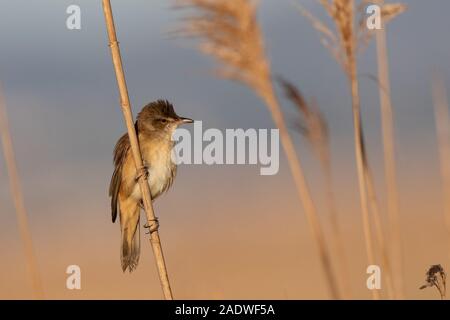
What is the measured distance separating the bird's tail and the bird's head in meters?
0.64

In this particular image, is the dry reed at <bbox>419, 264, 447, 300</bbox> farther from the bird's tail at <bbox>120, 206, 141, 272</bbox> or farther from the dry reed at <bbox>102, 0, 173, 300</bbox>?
the bird's tail at <bbox>120, 206, 141, 272</bbox>

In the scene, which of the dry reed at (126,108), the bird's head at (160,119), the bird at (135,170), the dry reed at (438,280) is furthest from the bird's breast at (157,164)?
the dry reed at (438,280)

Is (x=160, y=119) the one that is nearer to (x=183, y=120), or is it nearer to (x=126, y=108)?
(x=183, y=120)

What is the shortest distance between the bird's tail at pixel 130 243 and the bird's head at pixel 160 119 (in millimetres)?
635

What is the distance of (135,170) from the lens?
4316 millimetres

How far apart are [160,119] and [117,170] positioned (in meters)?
0.51

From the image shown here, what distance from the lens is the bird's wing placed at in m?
4.35

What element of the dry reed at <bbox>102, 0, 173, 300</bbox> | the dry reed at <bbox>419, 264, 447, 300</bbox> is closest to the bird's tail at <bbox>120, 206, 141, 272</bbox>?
the dry reed at <bbox>102, 0, 173, 300</bbox>

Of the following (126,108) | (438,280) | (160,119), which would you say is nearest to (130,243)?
(160,119)

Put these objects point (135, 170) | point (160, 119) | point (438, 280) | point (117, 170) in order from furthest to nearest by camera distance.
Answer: point (160, 119), point (117, 170), point (135, 170), point (438, 280)
